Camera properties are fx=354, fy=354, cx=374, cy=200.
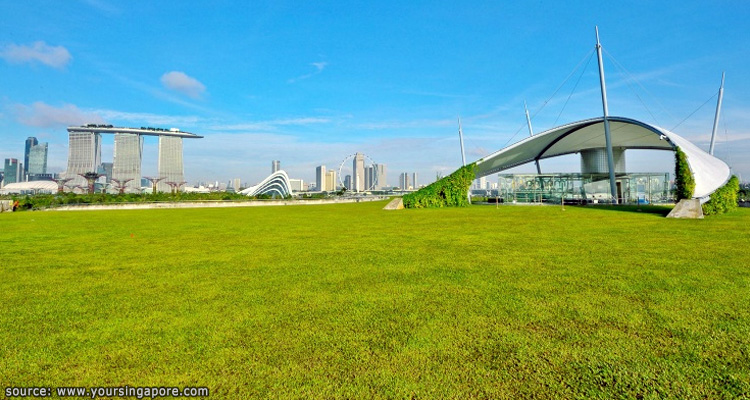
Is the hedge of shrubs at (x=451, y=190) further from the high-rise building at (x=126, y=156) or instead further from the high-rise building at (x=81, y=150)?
the high-rise building at (x=81, y=150)

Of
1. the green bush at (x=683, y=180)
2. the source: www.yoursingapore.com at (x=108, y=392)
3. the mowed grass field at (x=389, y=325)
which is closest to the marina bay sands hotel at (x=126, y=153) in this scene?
the green bush at (x=683, y=180)

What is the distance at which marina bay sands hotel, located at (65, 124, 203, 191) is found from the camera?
585 ft

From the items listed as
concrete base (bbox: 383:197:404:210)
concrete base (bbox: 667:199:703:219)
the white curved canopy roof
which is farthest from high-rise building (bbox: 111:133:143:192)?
concrete base (bbox: 667:199:703:219)

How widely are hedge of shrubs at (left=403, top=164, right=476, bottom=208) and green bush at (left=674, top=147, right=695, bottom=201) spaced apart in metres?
15.3

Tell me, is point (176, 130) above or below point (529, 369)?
above

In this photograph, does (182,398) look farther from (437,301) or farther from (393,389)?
(437,301)

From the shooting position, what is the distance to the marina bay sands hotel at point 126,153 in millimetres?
178250

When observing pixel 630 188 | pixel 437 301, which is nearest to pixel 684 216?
pixel 437 301

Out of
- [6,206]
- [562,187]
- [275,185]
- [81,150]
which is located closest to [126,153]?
[81,150]

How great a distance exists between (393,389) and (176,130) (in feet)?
721

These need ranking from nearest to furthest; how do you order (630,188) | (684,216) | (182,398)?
(182,398)
(684,216)
(630,188)

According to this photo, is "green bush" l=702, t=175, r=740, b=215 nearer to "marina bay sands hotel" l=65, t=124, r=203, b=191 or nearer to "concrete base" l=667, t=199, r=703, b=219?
"concrete base" l=667, t=199, r=703, b=219

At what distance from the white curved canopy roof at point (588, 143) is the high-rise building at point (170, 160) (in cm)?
18693

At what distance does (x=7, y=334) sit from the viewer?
368cm
